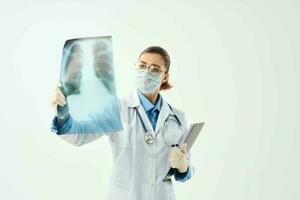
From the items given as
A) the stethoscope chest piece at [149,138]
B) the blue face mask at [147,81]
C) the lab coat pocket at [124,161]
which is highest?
the blue face mask at [147,81]

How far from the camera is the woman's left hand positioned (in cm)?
139

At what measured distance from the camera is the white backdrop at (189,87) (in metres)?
1.69

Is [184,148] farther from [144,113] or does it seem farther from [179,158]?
[144,113]

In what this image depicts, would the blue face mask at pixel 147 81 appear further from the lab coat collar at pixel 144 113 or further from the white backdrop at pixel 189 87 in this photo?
the white backdrop at pixel 189 87

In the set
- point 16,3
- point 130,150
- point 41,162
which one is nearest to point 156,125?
point 130,150

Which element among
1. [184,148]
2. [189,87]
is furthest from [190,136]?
[189,87]

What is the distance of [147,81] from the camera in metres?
1.42

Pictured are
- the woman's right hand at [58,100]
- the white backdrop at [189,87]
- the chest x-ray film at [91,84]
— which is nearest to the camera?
the woman's right hand at [58,100]

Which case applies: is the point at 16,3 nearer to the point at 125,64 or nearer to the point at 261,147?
the point at 125,64

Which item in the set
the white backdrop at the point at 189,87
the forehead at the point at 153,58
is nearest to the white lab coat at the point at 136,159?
the forehead at the point at 153,58

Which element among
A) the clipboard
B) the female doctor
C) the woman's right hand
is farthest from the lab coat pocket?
the woman's right hand

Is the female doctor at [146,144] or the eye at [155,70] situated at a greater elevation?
the eye at [155,70]

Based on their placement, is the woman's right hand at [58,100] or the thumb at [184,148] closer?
the woman's right hand at [58,100]

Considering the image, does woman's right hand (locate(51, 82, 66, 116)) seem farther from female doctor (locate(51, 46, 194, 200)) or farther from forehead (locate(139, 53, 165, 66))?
forehead (locate(139, 53, 165, 66))
